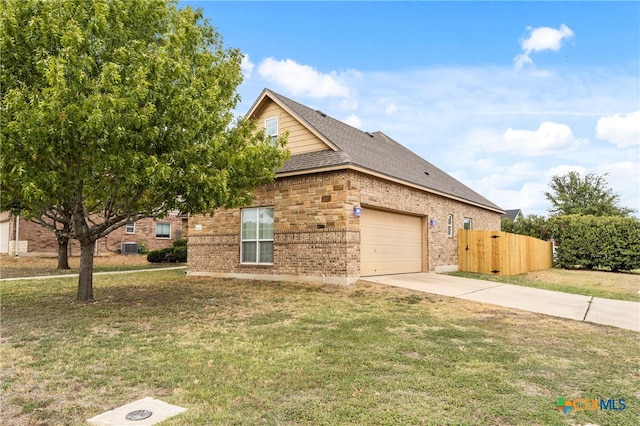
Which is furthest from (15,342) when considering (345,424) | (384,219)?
(384,219)

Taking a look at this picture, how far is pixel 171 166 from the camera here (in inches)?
330

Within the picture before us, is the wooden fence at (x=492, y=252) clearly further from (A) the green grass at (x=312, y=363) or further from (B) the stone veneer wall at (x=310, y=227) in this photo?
(A) the green grass at (x=312, y=363)

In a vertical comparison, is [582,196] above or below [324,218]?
above

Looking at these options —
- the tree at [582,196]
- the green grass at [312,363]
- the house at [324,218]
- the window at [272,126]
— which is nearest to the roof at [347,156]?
the house at [324,218]

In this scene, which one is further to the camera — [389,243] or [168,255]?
[168,255]

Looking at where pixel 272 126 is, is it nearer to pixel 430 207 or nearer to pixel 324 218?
pixel 324 218

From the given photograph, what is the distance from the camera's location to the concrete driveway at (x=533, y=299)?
8.70 metres

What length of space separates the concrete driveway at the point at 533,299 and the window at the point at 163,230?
22.3 meters

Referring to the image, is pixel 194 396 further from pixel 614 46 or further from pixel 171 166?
pixel 614 46

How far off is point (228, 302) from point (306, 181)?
4.90 m

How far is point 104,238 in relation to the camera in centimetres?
2792

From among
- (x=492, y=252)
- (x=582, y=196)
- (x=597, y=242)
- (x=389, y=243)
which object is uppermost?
(x=582, y=196)

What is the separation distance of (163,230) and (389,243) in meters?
22.1

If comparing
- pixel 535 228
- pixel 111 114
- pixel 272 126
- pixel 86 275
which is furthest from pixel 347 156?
pixel 535 228
